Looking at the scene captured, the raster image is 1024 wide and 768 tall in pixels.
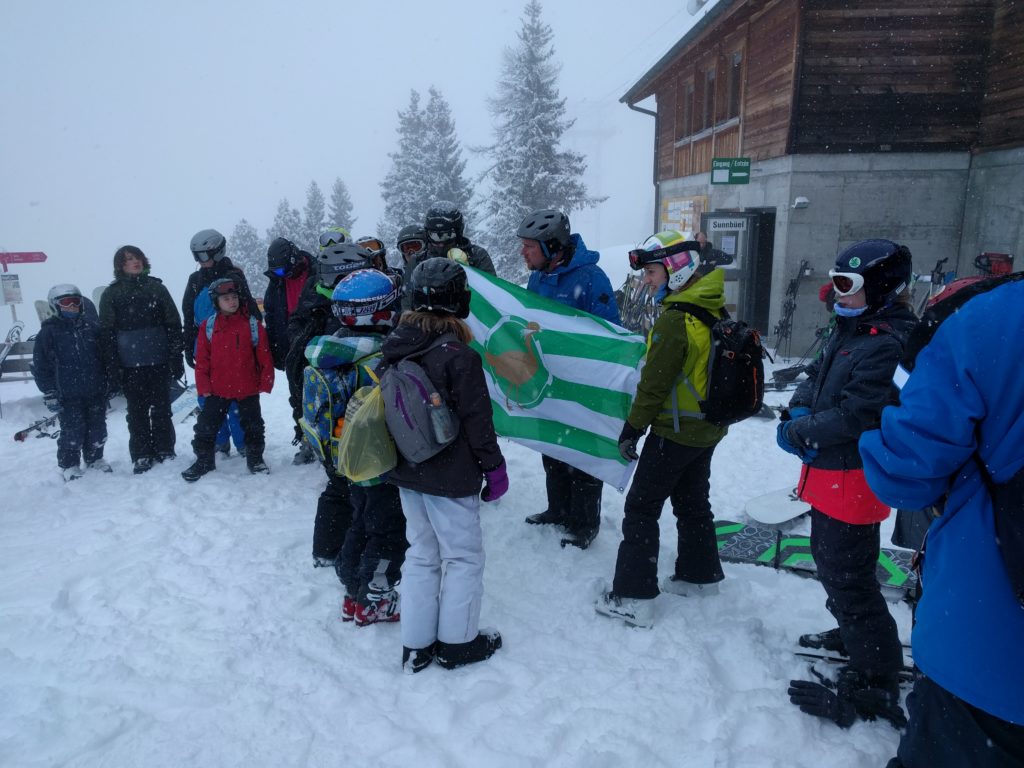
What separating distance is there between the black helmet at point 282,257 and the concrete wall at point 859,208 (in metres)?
10.1

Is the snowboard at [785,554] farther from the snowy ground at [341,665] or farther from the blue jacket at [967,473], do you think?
the blue jacket at [967,473]

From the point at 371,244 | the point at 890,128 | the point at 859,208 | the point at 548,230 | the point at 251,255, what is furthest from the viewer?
the point at 251,255

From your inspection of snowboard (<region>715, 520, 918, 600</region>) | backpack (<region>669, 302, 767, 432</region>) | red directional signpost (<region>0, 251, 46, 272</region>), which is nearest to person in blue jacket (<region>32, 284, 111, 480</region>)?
backpack (<region>669, 302, 767, 432</region>)

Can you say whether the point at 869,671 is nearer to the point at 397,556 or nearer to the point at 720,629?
the point at 720,629

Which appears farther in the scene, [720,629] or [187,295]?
[187,295]

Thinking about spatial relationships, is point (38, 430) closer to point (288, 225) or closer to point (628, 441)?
point (628, 441)

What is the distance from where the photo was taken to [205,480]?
627cm

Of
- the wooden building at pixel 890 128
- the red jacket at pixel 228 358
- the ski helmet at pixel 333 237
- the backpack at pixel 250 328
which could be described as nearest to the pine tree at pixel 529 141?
the wooden building at pixel 890 128

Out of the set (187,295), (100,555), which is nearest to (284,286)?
(187,295)

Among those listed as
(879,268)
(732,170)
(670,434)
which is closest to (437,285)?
(670,434)

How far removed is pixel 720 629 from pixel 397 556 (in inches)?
79.7

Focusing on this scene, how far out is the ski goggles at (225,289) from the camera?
6.05 m

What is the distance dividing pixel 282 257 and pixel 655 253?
4208 mm

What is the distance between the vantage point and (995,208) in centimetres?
1120
